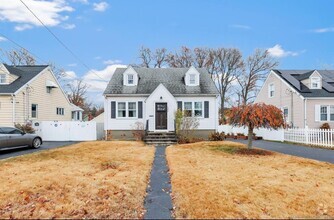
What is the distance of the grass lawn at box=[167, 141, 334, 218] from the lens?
4445 millimetres

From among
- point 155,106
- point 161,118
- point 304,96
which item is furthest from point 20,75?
point 304,96

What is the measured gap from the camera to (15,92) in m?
18.9

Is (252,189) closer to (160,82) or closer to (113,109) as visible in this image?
(113,109)

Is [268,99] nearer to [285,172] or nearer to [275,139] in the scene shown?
[275,139]

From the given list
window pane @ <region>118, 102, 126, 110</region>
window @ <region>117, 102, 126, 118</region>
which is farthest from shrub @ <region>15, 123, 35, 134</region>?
window pane @ <region>118, 102, 126, 110</region>

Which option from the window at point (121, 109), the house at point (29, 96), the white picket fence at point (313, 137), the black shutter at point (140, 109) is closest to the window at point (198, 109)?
the black shutter at point (140, 109)

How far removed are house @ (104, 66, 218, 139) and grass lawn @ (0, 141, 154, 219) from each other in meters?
9.84

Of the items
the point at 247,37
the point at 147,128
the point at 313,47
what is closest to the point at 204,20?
the point at 247,37

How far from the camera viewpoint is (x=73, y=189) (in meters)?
5.80

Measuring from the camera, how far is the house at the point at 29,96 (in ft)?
61.9

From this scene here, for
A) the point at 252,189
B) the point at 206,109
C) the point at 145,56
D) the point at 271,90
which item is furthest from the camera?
the point at 145,56

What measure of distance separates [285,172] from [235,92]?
3444 centimetres

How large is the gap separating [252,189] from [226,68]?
3578 cm

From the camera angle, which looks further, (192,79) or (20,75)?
(20,75)
